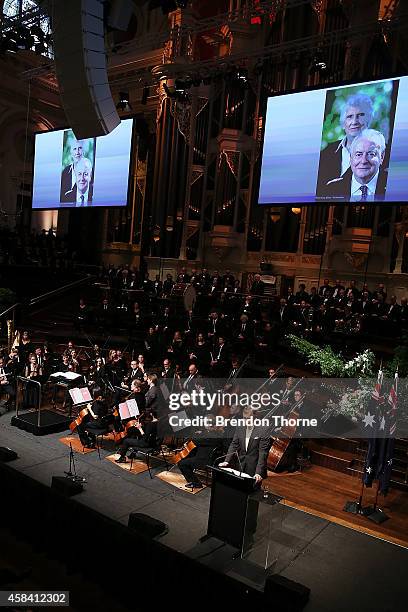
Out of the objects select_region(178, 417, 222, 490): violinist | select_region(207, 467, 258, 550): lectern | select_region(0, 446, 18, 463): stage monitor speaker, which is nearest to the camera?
select_region(207, 467, 258, 550): lectern

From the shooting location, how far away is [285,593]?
4.76 meters

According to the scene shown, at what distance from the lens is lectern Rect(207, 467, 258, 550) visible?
5.47 meters

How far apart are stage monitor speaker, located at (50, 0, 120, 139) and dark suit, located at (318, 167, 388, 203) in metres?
6.72

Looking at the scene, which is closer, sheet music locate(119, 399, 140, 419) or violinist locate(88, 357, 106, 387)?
sheet music locate(119, 399, 140, 419)

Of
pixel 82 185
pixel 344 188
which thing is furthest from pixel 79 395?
pixel 82 185

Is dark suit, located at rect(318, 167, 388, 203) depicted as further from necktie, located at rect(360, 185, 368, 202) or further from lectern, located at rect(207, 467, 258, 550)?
lectern, located at rect(207, 467, 258, 550)

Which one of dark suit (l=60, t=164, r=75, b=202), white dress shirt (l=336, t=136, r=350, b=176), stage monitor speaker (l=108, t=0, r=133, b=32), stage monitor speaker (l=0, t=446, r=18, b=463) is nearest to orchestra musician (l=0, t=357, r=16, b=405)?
stage monitor speaker (l=0, t=446, r=18, b=463)

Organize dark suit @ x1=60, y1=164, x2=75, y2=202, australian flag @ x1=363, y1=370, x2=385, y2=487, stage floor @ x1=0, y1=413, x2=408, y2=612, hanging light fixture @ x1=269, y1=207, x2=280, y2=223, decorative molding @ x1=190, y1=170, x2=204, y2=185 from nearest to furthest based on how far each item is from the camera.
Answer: stage floor @ x1=0, y1=413, x2=408, y2=612 → australian flag @ x1=363, y1=370, x2=385, y2=487 → dark suit @ x1=60, y1=164, x2=75, y2=202 → hanging light fixture @ x1=269, y1=207, x2=280, y2=223 → decorative molding @ x1=190, y1=170, x2=204, y2=185

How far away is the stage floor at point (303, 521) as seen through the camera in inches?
209

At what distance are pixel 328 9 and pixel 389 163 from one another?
27.8ft

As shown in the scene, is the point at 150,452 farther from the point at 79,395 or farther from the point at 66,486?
the point at 66,486

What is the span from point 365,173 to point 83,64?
7159 mm

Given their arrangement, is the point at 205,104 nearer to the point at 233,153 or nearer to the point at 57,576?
the point at 233,153

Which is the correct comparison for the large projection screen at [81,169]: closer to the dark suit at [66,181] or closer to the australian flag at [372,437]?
the dark suit at [66,181]
